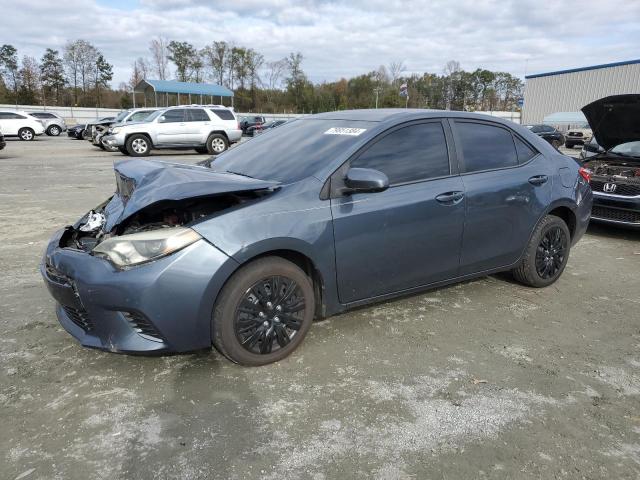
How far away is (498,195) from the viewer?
4.02m

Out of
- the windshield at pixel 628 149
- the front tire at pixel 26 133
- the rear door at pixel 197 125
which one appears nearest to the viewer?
the windshield at pixel 628 149

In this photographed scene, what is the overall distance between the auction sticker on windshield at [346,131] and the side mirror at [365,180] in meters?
0.43

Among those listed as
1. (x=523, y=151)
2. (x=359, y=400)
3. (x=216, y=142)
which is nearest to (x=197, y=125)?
(x=216, y=142)

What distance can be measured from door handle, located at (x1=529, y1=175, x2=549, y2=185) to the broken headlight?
9.76 feet

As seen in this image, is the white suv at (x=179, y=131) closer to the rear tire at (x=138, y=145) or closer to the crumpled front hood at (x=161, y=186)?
the rear tire at (x=138, y=145)

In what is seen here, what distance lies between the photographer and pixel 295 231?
3.06m

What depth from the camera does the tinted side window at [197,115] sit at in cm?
1825

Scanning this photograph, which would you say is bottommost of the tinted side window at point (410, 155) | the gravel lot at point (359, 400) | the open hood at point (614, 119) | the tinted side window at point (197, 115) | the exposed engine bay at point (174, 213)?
the gravel lot at point (359, 400)

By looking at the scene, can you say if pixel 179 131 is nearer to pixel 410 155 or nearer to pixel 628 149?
pixel 628 149

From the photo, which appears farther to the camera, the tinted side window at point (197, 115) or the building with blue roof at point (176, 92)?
the building with blue roof at point (176, 92)

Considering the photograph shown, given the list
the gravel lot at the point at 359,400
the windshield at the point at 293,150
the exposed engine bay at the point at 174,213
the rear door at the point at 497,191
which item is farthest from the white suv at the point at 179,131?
the rear door at the point at 497,191

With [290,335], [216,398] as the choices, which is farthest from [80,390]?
[290,335]

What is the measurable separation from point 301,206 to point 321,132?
0.96 m

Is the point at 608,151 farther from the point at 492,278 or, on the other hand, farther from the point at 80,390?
the point at 80,390
